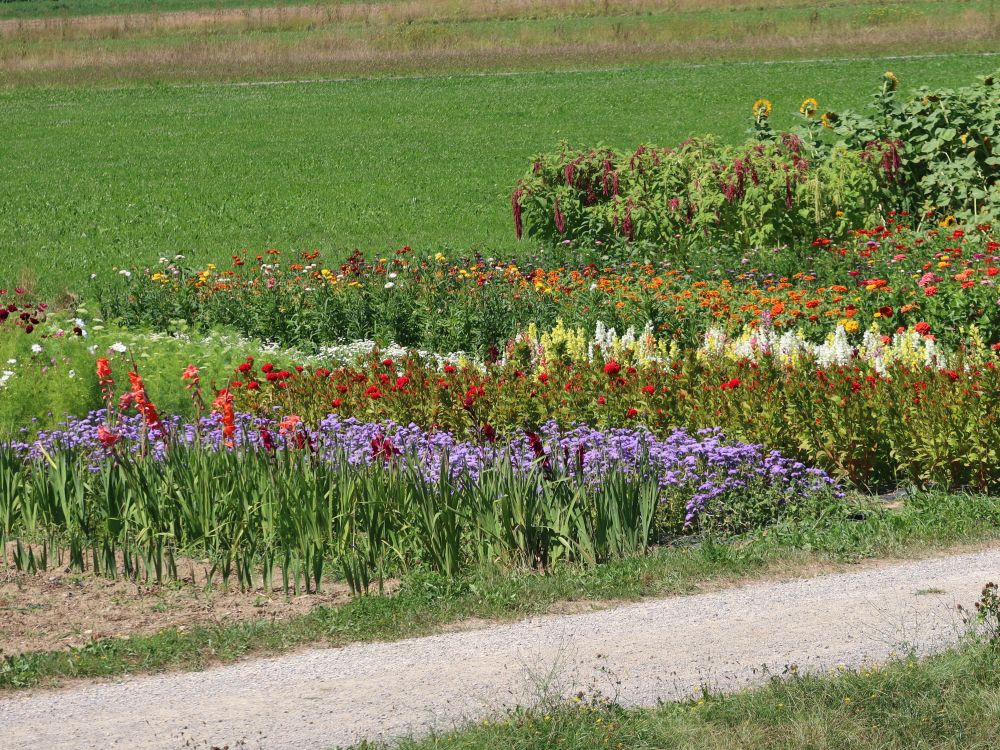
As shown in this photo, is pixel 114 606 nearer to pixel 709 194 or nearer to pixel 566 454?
pixel 566 454

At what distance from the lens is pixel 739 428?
24.8 ft

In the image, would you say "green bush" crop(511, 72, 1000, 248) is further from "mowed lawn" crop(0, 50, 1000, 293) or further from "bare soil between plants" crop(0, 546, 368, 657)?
"bare soil between plants" crop(0, 546, 368, 657)

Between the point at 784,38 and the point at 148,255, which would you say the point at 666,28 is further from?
the point at 148,255

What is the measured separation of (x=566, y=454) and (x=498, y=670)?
1.74 m

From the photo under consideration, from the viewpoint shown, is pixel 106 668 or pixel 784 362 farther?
pixel 784 362

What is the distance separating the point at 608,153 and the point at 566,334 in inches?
216

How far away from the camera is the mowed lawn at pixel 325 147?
58.4ft

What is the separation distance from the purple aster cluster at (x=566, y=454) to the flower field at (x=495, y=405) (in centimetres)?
2

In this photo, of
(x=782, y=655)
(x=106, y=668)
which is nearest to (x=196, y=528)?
(x=106, y=668)

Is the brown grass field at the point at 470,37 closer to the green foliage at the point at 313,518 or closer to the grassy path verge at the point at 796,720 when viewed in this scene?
the green foliage at the point at 313,518

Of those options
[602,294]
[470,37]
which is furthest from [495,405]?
[470,37]

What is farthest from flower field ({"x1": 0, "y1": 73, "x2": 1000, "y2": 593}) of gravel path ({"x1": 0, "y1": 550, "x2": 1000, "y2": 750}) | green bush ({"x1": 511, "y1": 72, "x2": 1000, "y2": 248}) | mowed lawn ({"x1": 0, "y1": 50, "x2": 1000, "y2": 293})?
mowed lawn ({"x1": 0, "y1": 50, "x2": 1000, "y2": 293})

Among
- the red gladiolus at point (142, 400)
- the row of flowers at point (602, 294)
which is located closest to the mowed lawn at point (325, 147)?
the row of flowers at point (602, 294)

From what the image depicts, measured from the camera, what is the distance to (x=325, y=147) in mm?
26688
